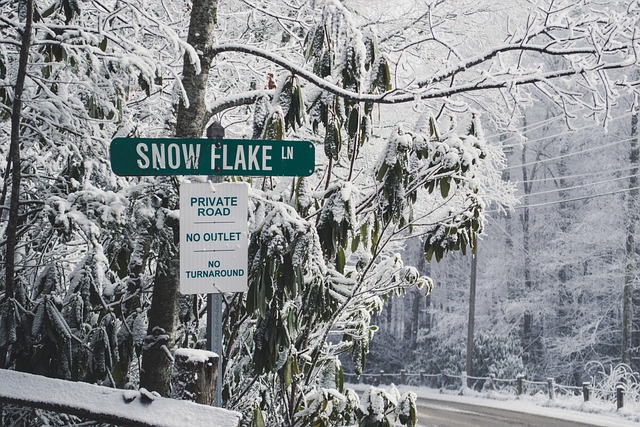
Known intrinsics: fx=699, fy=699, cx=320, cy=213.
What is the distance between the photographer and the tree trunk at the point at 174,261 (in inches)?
138

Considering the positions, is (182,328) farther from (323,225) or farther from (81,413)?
(81,413)

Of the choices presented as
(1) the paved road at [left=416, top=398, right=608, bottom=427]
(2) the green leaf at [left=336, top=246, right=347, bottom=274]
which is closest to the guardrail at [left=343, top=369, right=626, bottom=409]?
(1) the paved road at [left=416, top=398, right=608, bottom=427]

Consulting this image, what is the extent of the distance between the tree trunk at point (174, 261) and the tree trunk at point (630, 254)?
2082cm

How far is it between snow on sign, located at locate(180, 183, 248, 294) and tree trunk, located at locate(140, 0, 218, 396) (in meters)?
0.76

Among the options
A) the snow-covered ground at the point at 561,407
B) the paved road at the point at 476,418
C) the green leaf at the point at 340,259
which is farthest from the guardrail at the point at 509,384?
the green leaf at the point at 340,259

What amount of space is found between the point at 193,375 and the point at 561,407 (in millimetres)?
16670

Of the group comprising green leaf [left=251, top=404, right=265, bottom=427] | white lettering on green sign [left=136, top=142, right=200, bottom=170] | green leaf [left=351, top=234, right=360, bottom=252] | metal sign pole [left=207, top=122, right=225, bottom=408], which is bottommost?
green leaf [left=251, top=404, right=265, bottom=427]

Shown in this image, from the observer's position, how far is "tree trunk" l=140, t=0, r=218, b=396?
350cm

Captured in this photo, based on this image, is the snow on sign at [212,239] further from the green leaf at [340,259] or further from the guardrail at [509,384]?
the guardrail at [509,384]

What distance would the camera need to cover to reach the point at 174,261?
3.49m

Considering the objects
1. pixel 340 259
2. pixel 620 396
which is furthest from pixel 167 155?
pixel 620 396

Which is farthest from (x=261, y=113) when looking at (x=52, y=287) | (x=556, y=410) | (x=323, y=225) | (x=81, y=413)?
(x=556, y=410)

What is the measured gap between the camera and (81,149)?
4047mm

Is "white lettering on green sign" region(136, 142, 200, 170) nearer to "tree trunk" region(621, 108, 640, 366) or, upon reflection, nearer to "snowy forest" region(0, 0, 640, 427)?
"snowy forest" region(0, 0, 640, 427)
